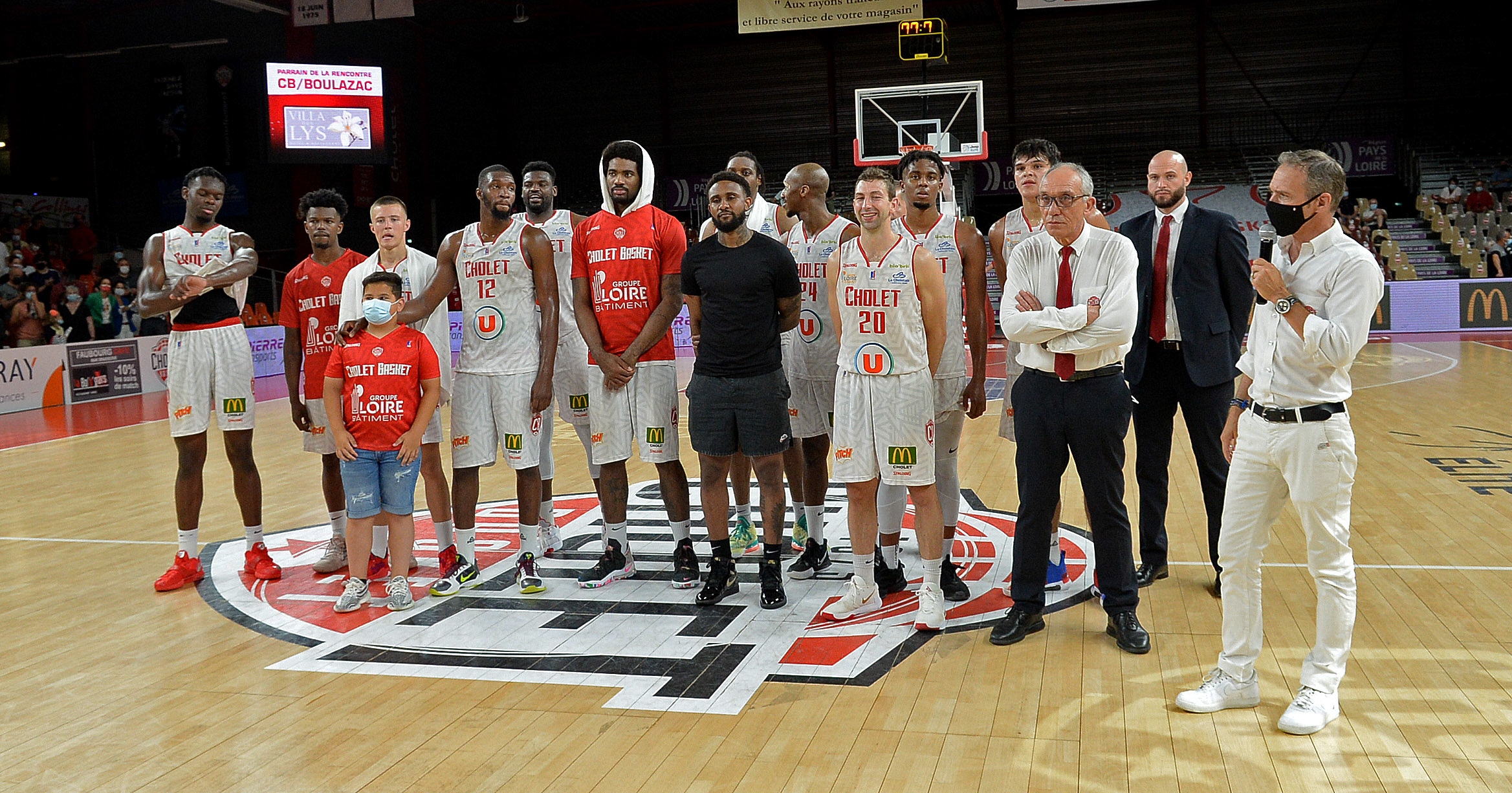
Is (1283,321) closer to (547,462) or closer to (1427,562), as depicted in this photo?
(1427,562)

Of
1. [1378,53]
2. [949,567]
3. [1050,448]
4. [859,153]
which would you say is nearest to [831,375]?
[949,567]

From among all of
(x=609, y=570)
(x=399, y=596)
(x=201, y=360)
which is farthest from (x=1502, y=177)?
(x=201, y=360)

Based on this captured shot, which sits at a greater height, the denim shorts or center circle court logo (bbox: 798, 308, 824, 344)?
center circle court logo (bbox: 798, 308, 824, 344)

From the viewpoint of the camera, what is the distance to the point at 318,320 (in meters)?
6.07

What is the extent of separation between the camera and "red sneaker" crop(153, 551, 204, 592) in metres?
5.90

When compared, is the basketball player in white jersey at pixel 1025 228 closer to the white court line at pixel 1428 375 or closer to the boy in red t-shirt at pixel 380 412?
the boy in red t-shirt at pixel 380 412

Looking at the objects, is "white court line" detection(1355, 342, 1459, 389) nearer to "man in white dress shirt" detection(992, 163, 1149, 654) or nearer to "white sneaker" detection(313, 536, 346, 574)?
"man in white dress shirt" detection(992, 163, 1149, 654)

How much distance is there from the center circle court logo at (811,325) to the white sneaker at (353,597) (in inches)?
106

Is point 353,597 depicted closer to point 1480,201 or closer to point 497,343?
point 497,343

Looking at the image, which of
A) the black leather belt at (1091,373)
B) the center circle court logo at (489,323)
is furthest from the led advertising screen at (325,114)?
the black leather belt at (1091,373)

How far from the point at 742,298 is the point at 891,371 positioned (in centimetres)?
84

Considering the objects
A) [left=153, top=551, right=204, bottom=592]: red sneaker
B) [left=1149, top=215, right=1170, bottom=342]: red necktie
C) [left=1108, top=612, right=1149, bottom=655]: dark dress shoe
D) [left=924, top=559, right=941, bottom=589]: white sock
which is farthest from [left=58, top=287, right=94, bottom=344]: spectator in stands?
[left=1108, top=612, right=1149, bottom=655]: dark dress shoe

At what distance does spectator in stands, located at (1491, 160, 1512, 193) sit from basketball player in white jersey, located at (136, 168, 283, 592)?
2604cm

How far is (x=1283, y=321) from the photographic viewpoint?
12.0 feet
